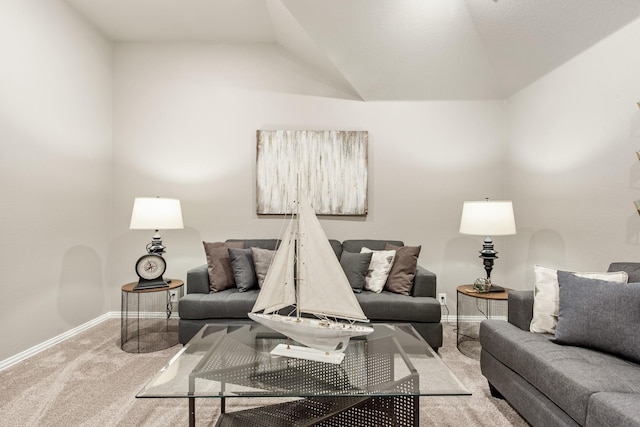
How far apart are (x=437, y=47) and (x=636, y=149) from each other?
1.75 metres

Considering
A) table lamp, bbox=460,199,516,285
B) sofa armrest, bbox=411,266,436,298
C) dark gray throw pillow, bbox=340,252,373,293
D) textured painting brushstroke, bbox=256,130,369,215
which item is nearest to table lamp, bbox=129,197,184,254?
textured painting brushstroke, bbox=256,130,369,215

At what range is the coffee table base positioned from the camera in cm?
156

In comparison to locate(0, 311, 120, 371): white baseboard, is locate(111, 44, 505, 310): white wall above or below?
above

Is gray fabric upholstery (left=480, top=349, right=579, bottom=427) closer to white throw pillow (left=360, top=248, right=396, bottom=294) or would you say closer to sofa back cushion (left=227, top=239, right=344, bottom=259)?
white throw pillow (left=360, top=248, right=396, bottom=294)

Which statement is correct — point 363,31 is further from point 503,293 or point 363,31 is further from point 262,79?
point 503,293

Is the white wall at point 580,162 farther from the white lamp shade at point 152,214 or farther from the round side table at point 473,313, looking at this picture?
the white lamp shade at point 152,214

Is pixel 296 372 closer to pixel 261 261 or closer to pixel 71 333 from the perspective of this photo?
pixel 261 261

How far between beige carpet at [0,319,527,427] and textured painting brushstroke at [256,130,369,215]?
170 cm

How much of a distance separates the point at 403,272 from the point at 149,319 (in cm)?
266

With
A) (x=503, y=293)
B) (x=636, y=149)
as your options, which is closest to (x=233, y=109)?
(x=503, y=293)

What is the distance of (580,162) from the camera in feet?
8.86

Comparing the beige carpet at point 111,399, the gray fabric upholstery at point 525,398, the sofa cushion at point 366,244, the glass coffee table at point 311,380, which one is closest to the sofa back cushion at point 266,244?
the sofa cushion at point 366,244

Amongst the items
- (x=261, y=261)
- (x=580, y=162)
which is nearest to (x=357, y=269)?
(x=261, y=261)

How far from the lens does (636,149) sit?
88.9 inches
